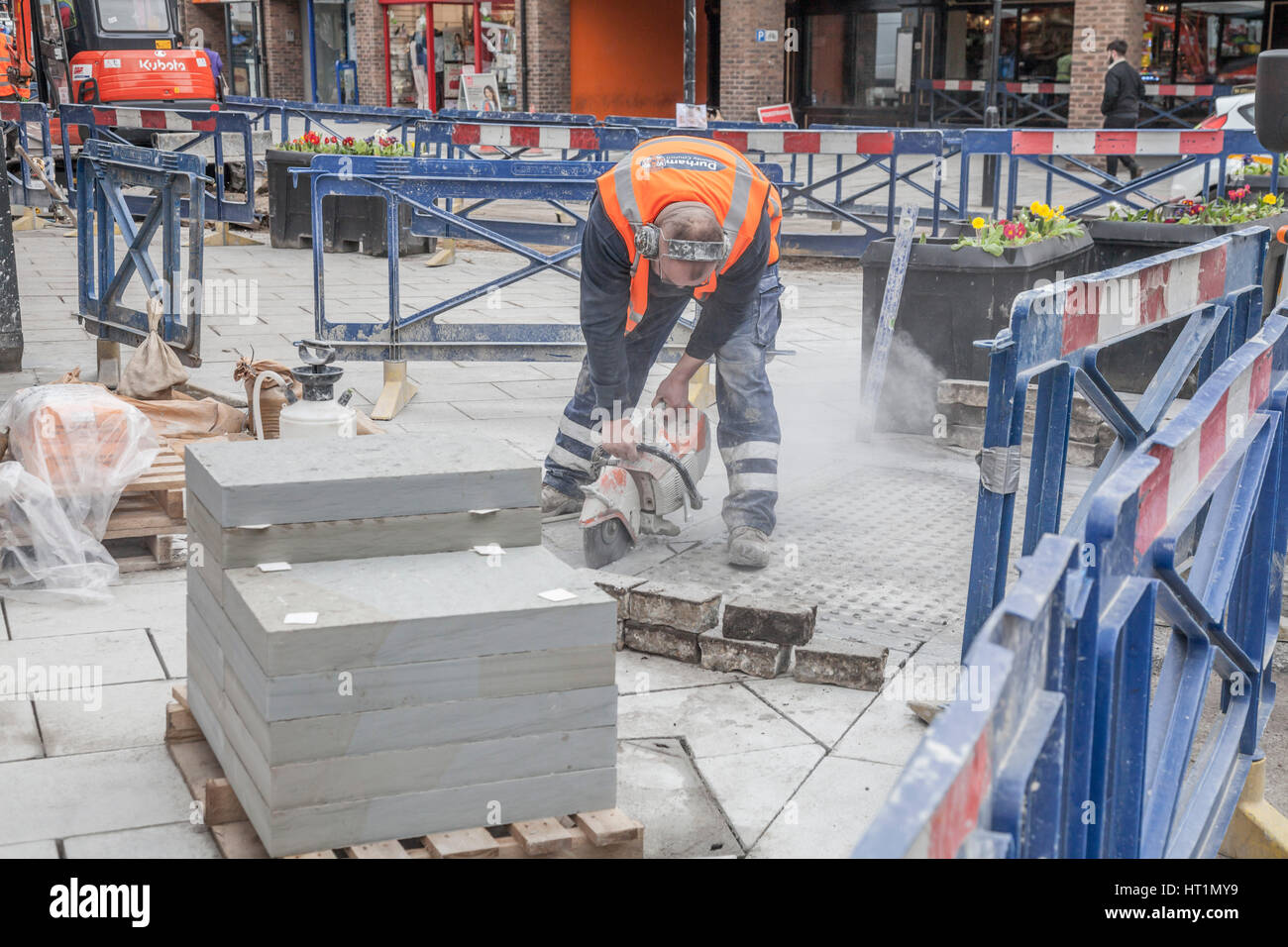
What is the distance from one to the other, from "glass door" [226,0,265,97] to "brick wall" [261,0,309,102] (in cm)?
64

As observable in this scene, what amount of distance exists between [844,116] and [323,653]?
90.0 feet

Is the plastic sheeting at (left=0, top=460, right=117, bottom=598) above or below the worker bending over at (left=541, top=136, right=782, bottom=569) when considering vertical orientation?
below

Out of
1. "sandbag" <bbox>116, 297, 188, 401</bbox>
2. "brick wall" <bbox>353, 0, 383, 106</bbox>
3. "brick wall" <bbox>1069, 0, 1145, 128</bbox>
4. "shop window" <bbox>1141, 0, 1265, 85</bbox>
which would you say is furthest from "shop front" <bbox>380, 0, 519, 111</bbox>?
"sandbag" <bbox>116, 297, 188, 401</bbox>

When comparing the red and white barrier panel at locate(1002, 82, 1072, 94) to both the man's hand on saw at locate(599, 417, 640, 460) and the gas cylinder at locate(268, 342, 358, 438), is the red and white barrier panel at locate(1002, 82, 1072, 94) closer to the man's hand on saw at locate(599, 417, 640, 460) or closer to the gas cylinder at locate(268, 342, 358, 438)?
the man's hand on saw at locate(599, 417, 640, 460)

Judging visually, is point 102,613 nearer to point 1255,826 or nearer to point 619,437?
point 619,437

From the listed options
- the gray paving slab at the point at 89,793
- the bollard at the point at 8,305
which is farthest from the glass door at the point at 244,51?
the gray paving slab at the point at 89,793

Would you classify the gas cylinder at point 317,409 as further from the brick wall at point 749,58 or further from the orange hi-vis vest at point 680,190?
the brick wall at point 749,58

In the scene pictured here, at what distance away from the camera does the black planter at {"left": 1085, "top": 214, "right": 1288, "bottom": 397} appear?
8.80m

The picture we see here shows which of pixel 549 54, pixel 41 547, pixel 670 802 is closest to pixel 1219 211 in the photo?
pixel 670 802

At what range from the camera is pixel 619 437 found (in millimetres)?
5473
